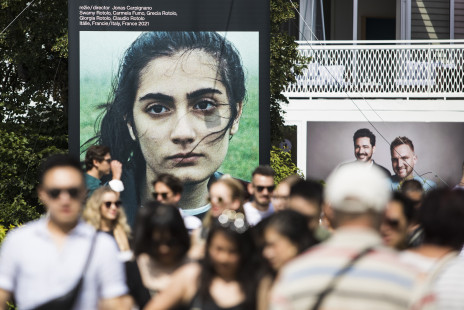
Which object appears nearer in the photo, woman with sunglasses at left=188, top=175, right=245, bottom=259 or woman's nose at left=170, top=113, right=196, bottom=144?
woman with sunglasses at left=188, top=175, right=245, bottom=259

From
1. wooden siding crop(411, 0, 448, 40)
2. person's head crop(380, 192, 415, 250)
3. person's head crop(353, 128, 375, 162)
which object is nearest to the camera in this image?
person's head crop(380, 192, 415, 250)

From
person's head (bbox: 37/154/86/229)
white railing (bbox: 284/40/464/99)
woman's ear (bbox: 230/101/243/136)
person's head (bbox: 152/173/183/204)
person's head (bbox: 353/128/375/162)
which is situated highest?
white railing (bbox: 284/40/464/99)

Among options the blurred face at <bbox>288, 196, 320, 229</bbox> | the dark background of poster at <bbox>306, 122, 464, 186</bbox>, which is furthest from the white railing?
the blurred face at <bbox>288, 196, 320, 229</bbox>

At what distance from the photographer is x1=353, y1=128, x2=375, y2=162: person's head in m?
20.5

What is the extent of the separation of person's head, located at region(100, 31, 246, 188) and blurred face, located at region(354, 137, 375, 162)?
321 inches

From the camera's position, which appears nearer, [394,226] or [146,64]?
[394,226]

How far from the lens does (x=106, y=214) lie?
7.29 meters

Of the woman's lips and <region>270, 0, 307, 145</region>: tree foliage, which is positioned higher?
<region>270, 0, 307, 145</region>: tree foliage

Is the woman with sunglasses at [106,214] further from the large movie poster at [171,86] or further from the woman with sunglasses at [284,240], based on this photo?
the large movie poster at [171,86]

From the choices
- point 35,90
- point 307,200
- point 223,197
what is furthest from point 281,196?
point 35,90

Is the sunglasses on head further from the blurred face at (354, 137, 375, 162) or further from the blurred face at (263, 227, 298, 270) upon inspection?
the blurred face at (354, 137, 375, 162)

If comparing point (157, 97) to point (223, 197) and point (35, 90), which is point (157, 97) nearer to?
point (35, 90)

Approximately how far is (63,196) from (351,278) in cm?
173

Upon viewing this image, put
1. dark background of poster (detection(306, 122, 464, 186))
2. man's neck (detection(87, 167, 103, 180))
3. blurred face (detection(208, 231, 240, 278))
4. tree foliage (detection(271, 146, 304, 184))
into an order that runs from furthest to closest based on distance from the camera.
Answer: dark background of poster (detection(306, 122, 464, 186))
tree foliage (detection(271, 146, 304, 184))
man's neck (detection(87, 167, 103, 180))
blurred face (detection(208, 231, 240, 278))
